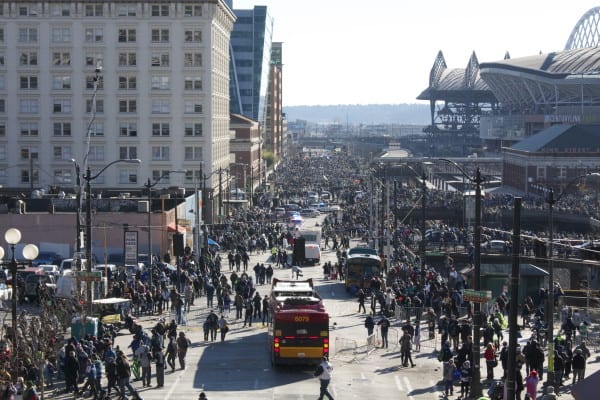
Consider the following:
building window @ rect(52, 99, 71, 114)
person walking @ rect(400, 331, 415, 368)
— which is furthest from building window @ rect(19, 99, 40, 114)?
person walking @ rect(400, 331, 415, 368)

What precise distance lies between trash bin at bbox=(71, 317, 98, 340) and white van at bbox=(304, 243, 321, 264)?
110 feet

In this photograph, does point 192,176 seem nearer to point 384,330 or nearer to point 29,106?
point 29,106

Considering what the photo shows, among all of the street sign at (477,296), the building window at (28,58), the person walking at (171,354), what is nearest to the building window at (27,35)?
the building window at (28,58)

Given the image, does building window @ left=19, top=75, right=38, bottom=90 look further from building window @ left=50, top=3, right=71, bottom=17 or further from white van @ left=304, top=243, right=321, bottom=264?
white van @ left=304, top=243, right=321, bottom=264

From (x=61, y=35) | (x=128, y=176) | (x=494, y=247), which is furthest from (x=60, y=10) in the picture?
(x=494, y=247)

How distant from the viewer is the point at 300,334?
3441 centimetres

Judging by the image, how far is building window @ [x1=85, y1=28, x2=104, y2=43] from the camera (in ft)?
315

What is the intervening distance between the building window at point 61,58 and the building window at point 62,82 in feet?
3.59

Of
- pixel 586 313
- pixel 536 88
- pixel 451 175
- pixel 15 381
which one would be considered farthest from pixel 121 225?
pixel 536 88

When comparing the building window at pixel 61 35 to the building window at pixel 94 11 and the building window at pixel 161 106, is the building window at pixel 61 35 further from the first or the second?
the building window at pixel 161 106

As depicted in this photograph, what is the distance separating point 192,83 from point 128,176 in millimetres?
9552

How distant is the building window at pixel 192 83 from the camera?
9631 cm

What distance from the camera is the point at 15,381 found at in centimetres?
2938

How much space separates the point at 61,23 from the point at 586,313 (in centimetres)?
6386
